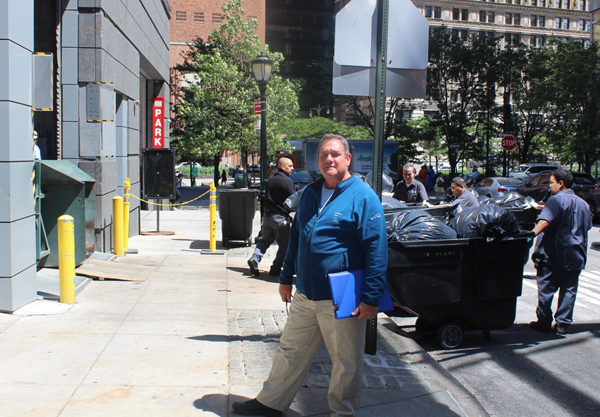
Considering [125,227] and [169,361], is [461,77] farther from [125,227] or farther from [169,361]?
[169,361]

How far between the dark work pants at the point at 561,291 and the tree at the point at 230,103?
23.7 metres

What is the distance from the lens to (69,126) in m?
10.9

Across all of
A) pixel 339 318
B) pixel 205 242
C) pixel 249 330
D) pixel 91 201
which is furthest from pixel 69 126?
pixel 339 318

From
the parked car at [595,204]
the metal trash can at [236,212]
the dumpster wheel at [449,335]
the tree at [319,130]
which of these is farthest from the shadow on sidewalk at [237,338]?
the tree at [319,130]

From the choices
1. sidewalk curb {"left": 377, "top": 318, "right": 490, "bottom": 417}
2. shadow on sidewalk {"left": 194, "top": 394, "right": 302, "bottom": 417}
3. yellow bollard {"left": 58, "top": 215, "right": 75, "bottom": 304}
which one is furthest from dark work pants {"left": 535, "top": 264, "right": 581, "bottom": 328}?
yellow bollard {"left": 58, "top": 215, "right": 75, "bottom": 304}

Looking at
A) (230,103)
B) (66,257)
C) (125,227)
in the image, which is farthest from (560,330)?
(230,103)

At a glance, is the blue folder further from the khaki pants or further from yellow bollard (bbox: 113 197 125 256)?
yellow bollard (bbox: 113 197 125 256)

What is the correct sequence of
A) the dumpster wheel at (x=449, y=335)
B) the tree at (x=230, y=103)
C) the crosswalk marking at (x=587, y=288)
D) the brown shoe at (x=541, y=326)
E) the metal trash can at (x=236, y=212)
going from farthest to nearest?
1. the tree at (x=230, y=103)
2. the metal trash can at (x=236, y=212)
3. the crosswalk marking at (x=587, y=288)
4. the brown shoe at (x=541, y=326)
5. the dumpster wheel at (x=449, y=335)

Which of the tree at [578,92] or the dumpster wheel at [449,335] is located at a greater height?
A: the tree at [578,92]

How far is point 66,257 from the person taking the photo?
720 centimetres

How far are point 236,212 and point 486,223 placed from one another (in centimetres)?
717

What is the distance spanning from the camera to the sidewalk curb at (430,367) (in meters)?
4.99

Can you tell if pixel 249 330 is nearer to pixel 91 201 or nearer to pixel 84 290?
pixel 84 290

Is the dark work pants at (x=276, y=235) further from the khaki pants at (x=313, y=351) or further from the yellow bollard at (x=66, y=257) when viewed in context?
the khaki pants at (x=313, y=351)
